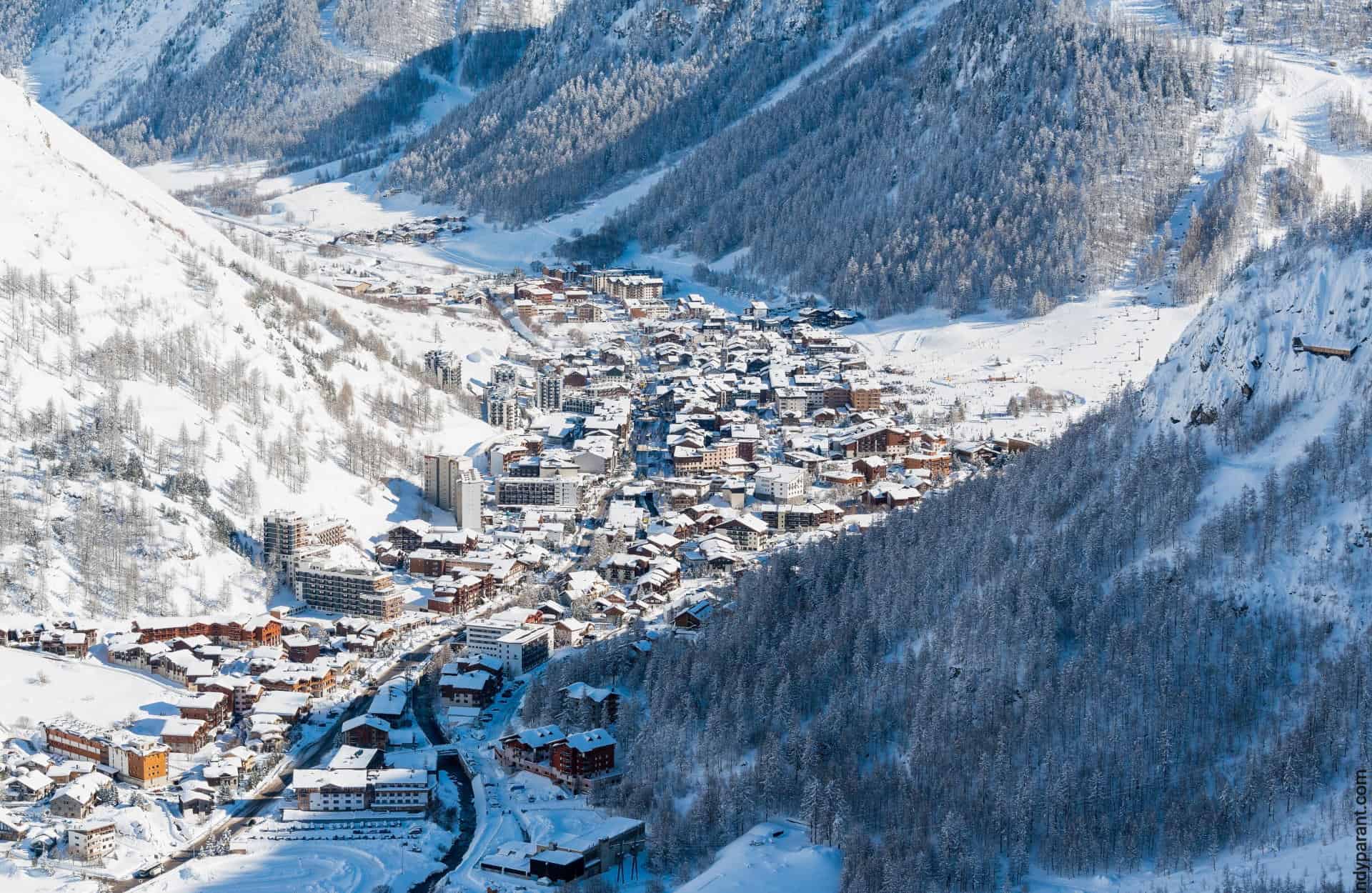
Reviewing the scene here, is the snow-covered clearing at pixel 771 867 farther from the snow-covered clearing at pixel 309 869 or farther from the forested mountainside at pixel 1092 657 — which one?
the snow-covered clearing at pixel 309 869

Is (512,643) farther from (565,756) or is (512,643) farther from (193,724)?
(565,756)

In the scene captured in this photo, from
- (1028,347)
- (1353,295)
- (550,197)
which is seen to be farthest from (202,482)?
(550,197)

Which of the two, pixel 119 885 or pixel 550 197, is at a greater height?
pixel 550 197

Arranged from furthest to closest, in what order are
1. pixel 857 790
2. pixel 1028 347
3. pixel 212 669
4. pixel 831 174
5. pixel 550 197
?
pixel 550 197 < pixel 831 174 < pixel 1028 347 < pixel 212 669 < pixel 857 790

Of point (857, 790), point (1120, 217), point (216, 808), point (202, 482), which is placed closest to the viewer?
point (857, 790)

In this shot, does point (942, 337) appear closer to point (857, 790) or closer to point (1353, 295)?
point (1353, 295)

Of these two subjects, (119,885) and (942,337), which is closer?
(119,885)

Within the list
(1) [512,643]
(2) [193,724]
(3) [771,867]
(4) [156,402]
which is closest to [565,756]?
(3) [771,867]
